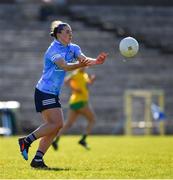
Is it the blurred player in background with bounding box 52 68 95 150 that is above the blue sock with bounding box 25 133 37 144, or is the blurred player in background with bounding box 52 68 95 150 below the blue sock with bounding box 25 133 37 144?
below

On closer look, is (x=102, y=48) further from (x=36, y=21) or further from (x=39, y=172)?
(x=39, y=172)

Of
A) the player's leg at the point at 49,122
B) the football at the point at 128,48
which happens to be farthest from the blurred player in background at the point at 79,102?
the football at the point at 128,48

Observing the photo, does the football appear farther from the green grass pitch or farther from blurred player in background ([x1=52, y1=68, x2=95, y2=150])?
blurred player in background ([x1=52, y1=68, x2=95, y2=150])

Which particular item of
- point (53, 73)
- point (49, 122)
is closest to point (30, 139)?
point (49, 122)

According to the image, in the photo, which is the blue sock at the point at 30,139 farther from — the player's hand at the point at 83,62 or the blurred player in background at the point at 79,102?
the blurred player in background at the point at 79,102

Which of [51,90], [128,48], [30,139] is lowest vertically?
[30,139]

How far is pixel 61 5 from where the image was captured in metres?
36.9

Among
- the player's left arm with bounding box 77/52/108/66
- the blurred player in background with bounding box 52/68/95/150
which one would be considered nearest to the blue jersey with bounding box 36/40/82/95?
the player's left arm with bounding box 77/52/108/66

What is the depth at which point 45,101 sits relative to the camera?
41.8ft

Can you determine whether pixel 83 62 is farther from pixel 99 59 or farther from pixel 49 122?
pixel 49 122

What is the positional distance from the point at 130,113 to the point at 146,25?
673 centimetres

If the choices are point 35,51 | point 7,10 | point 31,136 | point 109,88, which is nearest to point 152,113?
point 109,88

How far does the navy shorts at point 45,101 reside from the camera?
41.8ft

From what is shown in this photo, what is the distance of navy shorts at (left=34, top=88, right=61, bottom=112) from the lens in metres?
12.7
